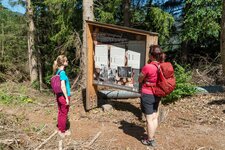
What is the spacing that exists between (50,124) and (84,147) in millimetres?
2764

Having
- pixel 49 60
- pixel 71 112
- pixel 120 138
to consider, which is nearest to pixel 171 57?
pixel 49 60

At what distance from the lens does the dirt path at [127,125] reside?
528 cm

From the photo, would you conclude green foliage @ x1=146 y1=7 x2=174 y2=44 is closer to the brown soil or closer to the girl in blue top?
the brown soil

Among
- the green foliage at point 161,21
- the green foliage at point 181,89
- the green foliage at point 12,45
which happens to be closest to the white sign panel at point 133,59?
the green foliage at point 181,89

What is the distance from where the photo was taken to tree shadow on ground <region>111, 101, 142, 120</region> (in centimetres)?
739

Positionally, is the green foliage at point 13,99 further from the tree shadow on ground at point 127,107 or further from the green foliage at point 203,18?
the green foliage at point 203,18

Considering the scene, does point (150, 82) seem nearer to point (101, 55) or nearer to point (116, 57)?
point (116, 57)

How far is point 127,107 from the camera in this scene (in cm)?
782

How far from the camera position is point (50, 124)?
696cm

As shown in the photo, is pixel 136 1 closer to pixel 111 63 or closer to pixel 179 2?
pixel 179 2

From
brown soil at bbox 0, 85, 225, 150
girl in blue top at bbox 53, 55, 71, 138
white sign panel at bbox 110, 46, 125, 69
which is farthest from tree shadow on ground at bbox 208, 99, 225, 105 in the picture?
girl in blue top at bbox 53, 55, 71, 138

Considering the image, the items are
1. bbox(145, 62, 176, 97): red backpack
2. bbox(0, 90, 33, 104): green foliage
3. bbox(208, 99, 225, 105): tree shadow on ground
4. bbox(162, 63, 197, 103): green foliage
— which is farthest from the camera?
bbox(0, 90, 33, 104): green foliage

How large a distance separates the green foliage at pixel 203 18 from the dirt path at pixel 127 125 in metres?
5.23

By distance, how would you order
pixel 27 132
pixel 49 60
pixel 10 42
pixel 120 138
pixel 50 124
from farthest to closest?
pixel 49 60
pixel 10 42
pixel 50 124
pixel 120 138
pixel 27 132
